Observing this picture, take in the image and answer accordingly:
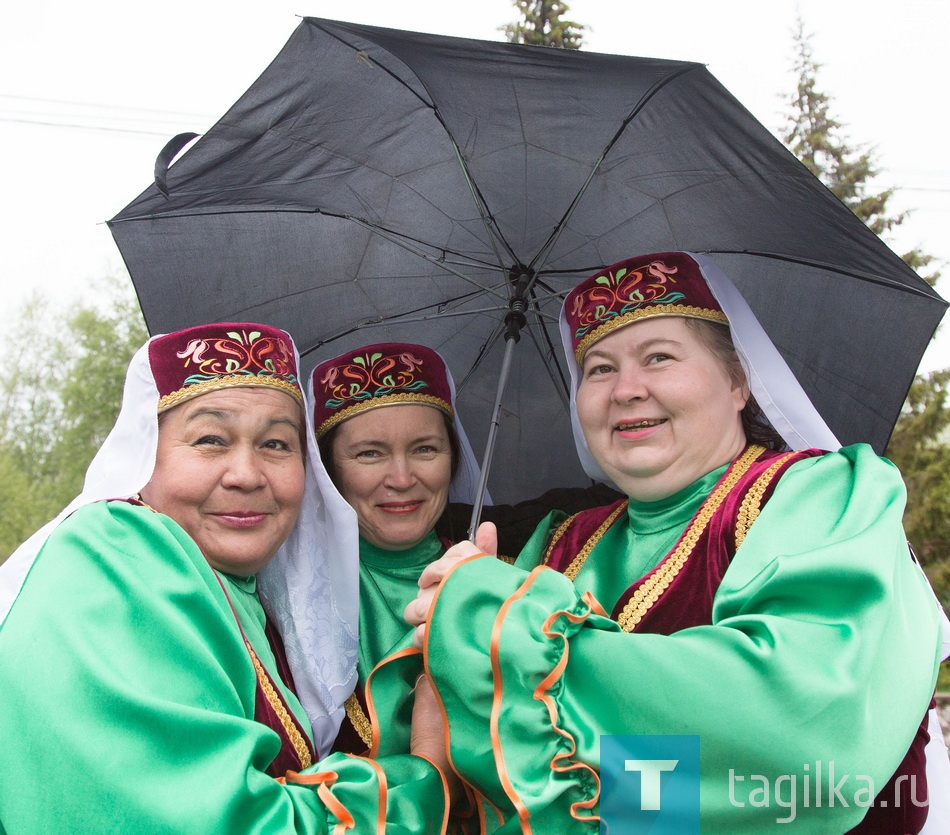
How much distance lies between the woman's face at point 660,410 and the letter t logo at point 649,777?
99 cm

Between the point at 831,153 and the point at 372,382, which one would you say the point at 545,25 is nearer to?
the point at 831,153

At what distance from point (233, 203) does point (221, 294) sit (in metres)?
0.53

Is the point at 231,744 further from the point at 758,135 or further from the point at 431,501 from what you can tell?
the point at 758,135

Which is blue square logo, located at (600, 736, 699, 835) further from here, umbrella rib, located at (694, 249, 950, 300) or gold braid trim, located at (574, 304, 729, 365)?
umbrella rib, located at (694, 249, 950, 300)

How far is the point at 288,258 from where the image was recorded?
139 inches

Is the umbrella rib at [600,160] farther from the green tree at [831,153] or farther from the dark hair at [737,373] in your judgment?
the green tree at [831,153]

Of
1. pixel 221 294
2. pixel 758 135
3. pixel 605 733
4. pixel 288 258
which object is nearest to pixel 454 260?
pixel 288 258

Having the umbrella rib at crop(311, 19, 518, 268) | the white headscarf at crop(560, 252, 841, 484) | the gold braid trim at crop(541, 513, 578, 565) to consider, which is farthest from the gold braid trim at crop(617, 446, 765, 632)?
the umbrella rib at crop(311, 19, 518, 268)

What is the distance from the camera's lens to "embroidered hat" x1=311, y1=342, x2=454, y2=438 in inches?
133

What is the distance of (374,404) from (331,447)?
242 millimetres

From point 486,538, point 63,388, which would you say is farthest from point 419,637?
point 63,388

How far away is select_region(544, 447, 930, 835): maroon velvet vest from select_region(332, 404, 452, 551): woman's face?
97cm

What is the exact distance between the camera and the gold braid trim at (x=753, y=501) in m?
2.41

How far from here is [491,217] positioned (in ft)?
10.6
